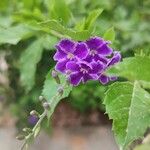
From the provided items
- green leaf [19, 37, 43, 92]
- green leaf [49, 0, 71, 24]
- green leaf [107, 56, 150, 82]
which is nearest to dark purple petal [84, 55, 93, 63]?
green leaf [107, 56, 150, 82]

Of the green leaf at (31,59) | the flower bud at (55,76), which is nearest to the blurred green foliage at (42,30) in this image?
the green leaf at (31,59)

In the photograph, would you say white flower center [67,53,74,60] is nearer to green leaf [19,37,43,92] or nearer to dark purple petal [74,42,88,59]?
dark purple petal [74,42,88,59]

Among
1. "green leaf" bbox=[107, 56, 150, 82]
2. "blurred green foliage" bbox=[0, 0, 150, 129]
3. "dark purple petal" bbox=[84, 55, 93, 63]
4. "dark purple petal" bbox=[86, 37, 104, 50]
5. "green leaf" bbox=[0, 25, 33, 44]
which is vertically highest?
"green leaf" bbox=[107, 56, 150, 82]

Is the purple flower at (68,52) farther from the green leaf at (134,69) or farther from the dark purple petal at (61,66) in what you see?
the green leaf at (134,69)

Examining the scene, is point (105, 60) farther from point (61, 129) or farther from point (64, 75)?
point (61, 129)

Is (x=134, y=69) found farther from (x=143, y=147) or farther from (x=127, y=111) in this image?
(x=143, y=147)

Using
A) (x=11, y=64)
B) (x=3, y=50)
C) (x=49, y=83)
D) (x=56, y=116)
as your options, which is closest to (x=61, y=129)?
(x=56, y=116)

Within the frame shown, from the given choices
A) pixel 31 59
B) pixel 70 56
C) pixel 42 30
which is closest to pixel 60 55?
pixel 70 56
